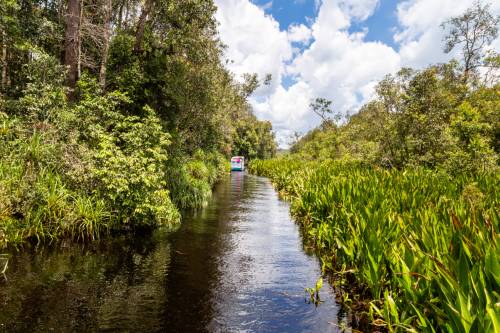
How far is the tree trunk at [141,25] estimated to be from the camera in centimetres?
1344

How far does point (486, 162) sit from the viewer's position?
12898mm

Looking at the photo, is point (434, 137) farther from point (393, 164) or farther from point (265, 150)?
point (265, 150)

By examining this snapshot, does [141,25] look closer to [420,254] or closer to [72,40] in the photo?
[72,40]

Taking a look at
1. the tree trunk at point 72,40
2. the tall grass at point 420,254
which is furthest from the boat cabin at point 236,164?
the tall grass at point 420,254

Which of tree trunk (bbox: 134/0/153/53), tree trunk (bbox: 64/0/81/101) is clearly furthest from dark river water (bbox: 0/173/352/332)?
tree trunk (bbox: 134/0/153/53)

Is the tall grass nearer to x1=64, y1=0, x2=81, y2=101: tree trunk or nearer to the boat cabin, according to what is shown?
x1=64, y1=0, x2=81, y2=101: tree trunk

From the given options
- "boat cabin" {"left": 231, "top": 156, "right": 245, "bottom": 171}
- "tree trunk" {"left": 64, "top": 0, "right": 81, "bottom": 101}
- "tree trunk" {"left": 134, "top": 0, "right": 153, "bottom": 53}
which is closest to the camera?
"tree trunk" {"left": 64, "top": 0, "right": 81, "bottom": 101}

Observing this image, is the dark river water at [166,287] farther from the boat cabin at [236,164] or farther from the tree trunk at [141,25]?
the boat cabin at [236,164]

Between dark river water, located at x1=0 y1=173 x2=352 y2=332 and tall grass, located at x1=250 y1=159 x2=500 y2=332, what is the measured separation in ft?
3.23

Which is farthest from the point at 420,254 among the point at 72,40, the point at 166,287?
the point at 72,40

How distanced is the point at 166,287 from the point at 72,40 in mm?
10583

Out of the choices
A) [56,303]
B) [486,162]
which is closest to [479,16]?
[486,162]

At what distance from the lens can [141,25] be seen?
13.7 m

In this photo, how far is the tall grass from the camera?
3084 millimetres
